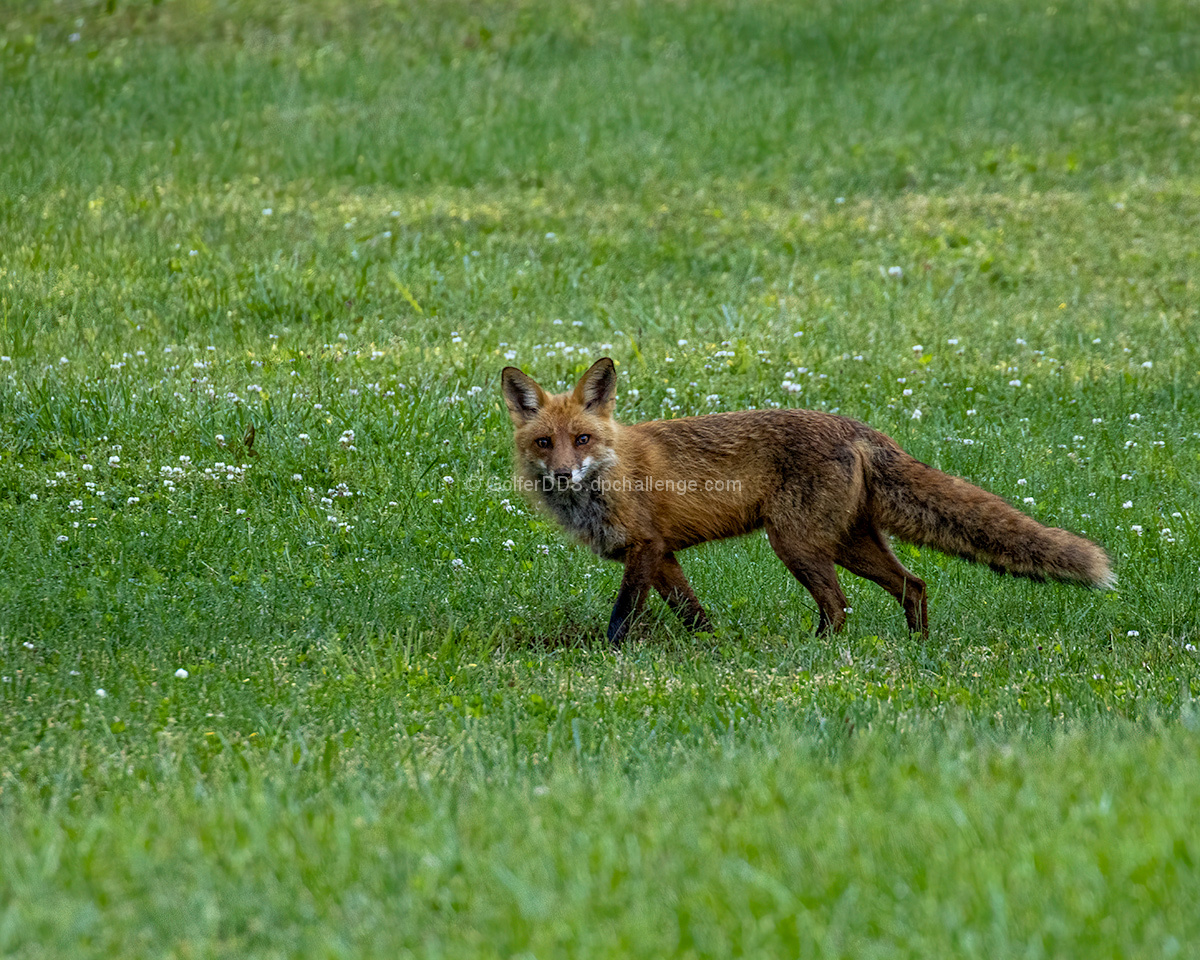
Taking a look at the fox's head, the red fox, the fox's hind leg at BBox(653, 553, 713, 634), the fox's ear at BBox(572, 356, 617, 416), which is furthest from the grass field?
the fox's ear at BBox(572, 356, 617, 416)

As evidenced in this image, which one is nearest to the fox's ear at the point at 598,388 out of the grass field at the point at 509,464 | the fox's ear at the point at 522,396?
the fox's ear at the point at 522,396

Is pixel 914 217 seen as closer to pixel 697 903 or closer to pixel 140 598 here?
pixel 140 598

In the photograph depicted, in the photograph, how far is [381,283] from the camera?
13.9 meters

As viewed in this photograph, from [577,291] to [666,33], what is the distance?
1058 centimetres

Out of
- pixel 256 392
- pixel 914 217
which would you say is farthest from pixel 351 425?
pixel 914 217

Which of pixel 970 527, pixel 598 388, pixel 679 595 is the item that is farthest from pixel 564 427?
pixel 970 527

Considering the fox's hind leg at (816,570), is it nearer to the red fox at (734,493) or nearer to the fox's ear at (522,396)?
the red fox at (734,493)

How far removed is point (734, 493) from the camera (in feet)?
24.4

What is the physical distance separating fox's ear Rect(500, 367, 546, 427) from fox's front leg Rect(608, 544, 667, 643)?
1.06 m

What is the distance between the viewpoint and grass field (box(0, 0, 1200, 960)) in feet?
11.5

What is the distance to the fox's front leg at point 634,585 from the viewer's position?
7.09 metres

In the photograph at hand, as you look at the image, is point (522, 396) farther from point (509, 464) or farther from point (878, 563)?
point (878, 563)

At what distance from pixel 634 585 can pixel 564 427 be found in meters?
0.96

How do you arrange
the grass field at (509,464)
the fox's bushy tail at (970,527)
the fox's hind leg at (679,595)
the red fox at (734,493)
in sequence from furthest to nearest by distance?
1. the fox's hind leg at (679,595)
2. the red fox at (734,493)
3. the fox's bushy tail at (970,527)
4. the grass field at (509,464)
